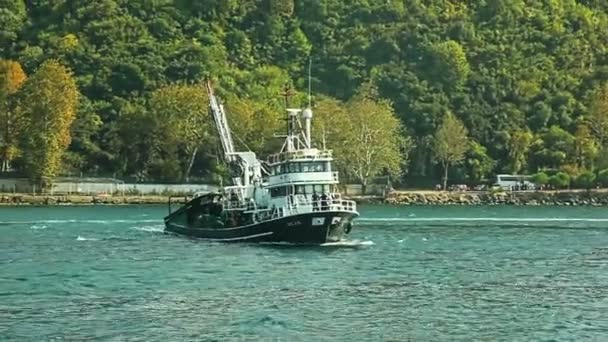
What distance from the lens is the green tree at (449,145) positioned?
190250 millimetres

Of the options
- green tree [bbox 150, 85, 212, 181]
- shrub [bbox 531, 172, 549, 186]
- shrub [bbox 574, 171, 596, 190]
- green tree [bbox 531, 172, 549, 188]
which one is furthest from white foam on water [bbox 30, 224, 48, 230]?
shrub [bbox 574, 171, 596, 190]

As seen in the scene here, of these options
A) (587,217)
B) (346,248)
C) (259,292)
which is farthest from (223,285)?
(587,217)

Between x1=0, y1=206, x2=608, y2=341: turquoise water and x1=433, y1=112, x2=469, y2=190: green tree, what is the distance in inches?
3145

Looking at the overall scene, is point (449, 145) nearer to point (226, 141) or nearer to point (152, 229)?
point (226, 141)

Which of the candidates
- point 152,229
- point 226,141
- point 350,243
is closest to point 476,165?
point 226,141

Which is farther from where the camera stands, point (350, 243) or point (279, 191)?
point (350, 243)

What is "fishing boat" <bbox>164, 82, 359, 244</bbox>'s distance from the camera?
87375 mm

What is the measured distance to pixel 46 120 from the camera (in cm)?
17162

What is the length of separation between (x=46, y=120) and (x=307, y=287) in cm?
11431

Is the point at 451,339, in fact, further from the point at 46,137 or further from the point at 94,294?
the point at 46,137

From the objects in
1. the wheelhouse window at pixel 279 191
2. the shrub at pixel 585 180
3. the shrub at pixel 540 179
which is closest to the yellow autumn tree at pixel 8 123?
the shrub at pixel 540 179

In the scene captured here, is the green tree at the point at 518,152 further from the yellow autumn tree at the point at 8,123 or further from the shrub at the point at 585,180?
the yellow autumn tree at the point at 8,123

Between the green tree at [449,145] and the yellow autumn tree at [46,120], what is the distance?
57.2 metres

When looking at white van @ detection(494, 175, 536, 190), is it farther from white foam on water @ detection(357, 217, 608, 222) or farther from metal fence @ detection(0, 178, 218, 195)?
white foam on water @ detection(357, 217, 608, 222)
